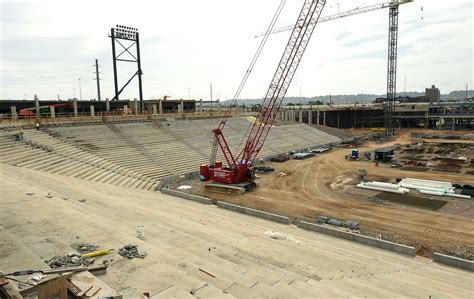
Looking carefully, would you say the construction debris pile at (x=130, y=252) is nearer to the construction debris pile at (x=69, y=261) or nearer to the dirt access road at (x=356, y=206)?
the construction debris pile at (x=69, y=261)

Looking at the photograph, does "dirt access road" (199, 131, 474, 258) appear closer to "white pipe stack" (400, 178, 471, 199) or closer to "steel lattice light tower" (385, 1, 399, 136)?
"white pipe stack" (400, 178, 471, 199)

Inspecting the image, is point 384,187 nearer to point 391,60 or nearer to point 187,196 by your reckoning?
point 187,196

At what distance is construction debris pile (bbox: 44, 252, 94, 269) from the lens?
9891 millimetres

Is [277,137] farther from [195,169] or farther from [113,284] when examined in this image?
[113,284]

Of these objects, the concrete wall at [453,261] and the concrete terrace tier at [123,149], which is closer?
the concrete wall at [453,261]

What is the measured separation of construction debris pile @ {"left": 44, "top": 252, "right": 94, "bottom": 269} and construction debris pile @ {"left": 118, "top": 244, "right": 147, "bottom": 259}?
1232 mm

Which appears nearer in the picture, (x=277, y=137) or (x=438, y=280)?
(x=438, y=280)

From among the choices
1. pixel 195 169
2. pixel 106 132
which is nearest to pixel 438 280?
pixel 195 169

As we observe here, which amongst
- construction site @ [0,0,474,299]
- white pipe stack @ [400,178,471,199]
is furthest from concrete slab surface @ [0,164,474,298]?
white pipe stack @ [400,178,471,199]

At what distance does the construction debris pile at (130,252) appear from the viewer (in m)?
11.7

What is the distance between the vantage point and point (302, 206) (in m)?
26.0

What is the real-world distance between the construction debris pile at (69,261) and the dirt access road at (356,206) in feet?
52.3

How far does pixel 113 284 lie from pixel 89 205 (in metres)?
11.0

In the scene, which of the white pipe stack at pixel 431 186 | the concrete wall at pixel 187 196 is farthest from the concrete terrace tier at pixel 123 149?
the white pipe stack at pixel 431 186
